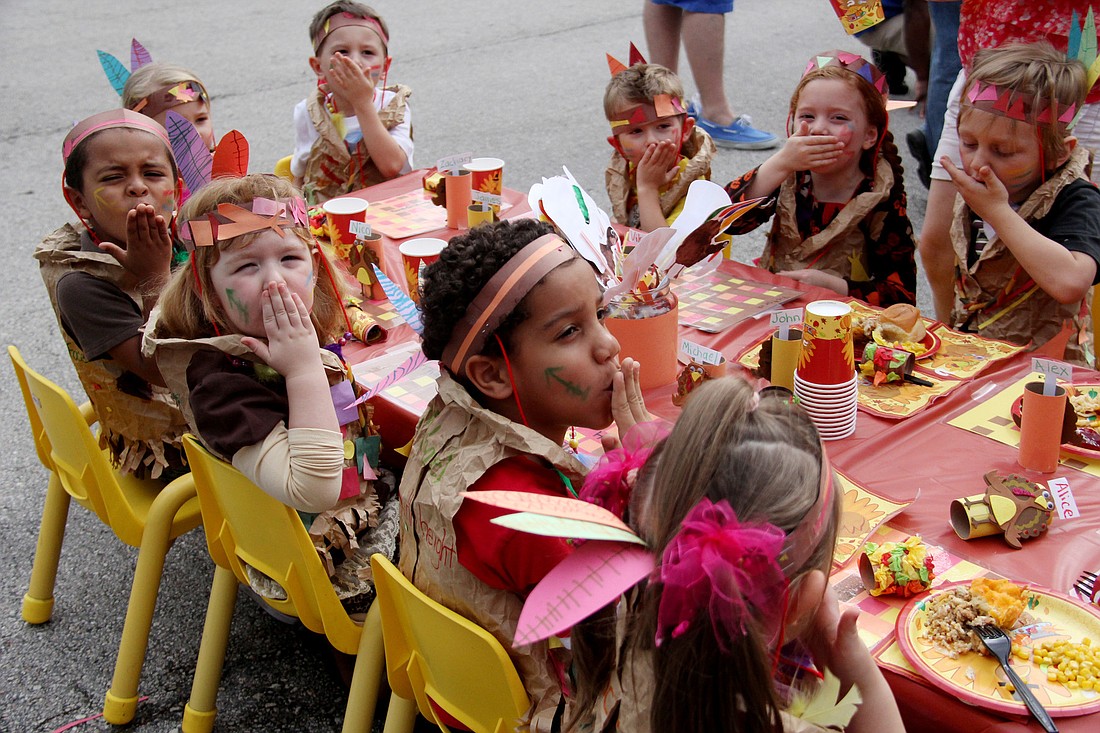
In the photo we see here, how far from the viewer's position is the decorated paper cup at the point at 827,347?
70.8 inches

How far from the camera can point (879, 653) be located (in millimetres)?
1319

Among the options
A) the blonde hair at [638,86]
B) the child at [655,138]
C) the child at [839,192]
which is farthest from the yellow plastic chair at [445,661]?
the blonde hair at [638,86]

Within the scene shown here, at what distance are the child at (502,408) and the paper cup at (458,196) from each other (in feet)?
4.71

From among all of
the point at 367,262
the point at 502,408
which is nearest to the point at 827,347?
the point at 502,408

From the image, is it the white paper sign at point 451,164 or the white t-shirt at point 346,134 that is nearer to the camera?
the white paper sign at point 451,164

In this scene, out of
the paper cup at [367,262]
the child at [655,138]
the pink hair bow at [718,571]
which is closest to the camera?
the pink hair bow at [718,571]

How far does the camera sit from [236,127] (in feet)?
21.7

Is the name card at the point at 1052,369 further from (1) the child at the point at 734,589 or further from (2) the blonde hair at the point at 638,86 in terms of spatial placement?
(2) the blonde hair at the point at 638,86

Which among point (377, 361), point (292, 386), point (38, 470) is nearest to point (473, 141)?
point (38, 470)

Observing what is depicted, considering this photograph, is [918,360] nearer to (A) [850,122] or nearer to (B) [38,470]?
(A) [850,122]

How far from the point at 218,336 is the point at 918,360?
1494 millimetres

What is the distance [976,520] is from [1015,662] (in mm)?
291

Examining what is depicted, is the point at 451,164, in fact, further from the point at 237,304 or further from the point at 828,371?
the point at 828,371

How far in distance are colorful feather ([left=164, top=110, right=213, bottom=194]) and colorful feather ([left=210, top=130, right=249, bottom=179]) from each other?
0.02 m
